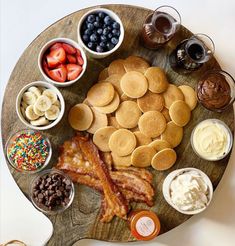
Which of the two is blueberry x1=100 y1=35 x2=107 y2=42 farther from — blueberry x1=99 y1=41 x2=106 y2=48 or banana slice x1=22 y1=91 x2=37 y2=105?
banana slice x1=22 y1=91 x2=37 y2=105

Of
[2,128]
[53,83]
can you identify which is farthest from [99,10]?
[2,128]

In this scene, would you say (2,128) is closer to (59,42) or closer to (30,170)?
(30,170)

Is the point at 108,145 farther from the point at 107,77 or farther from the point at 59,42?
the point at 59,42

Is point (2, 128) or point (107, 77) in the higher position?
point (107, 77)

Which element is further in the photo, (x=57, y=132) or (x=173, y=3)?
(x=173, y=3)

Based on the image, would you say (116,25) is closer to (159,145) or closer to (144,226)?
(159,145)

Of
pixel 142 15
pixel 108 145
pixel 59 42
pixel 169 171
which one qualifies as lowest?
pixel 169 171

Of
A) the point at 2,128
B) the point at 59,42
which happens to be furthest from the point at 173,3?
the point at 2,128
